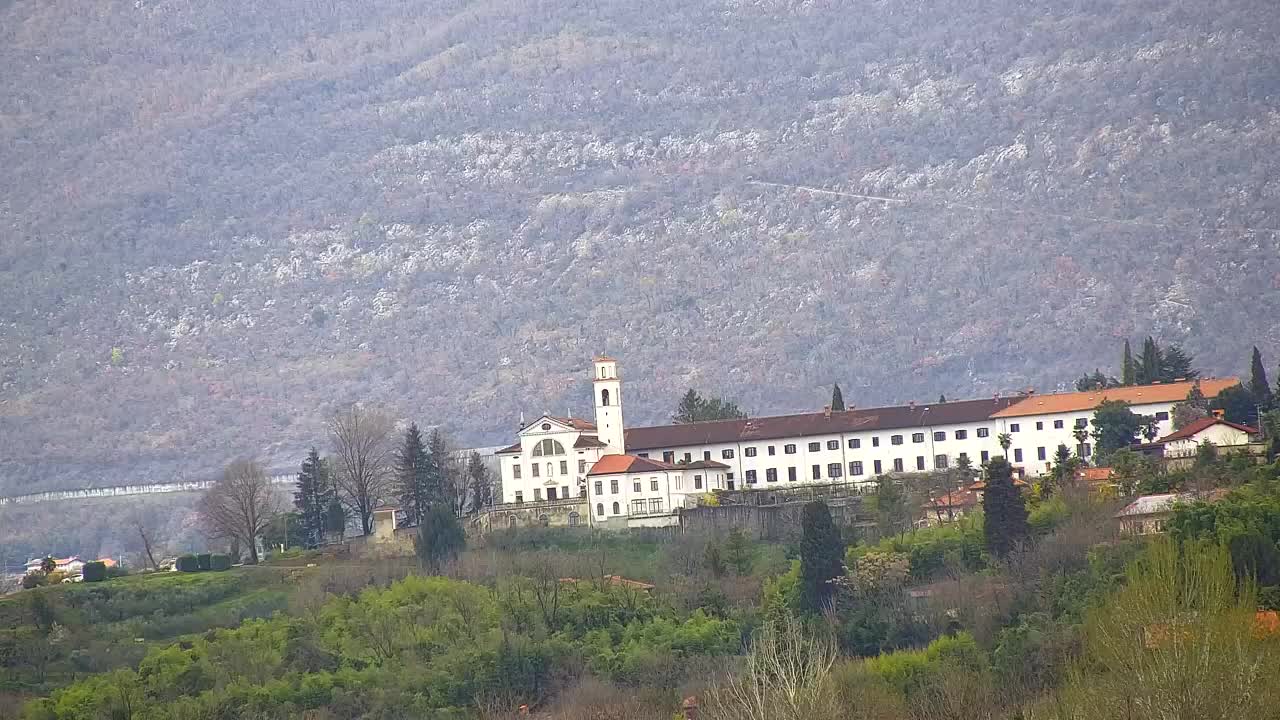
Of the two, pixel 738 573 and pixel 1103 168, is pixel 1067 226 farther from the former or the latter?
pixel 738 573

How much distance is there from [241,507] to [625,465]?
1673 cm

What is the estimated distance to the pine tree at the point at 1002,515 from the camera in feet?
248

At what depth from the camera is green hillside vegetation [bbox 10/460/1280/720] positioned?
206 ft

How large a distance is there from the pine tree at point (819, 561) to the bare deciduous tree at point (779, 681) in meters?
1.83

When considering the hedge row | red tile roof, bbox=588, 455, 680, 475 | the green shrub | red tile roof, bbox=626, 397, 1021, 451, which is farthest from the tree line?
red tile roof, bbox=626, 397, 1021, 451

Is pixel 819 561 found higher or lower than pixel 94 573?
lower

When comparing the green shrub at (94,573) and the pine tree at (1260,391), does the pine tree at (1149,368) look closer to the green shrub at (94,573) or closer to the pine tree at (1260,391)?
the pine tree at (1260,391)

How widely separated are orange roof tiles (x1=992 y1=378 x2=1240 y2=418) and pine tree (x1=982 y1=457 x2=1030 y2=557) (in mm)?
15323

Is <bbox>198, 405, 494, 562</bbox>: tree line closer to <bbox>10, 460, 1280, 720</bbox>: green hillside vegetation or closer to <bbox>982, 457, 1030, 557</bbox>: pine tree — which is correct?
<bbox>10, 460, 1280, 720</bbox>: green hillside vegetation

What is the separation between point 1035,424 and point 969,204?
335 feet

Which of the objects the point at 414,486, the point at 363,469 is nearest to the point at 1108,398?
the point at 414,486

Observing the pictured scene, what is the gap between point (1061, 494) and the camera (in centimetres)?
7925

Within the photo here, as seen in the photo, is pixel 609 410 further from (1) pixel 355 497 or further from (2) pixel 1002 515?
(2) pixel 1002 515

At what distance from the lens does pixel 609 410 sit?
3789 inches
